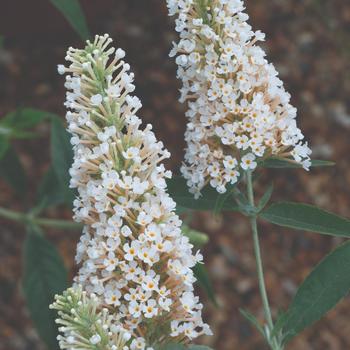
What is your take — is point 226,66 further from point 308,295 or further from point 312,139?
point 312,139

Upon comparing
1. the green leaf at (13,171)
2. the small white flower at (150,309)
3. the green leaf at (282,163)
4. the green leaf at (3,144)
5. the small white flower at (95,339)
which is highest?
the green leaf at (13,171)

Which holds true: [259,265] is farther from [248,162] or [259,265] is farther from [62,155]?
[62,155]

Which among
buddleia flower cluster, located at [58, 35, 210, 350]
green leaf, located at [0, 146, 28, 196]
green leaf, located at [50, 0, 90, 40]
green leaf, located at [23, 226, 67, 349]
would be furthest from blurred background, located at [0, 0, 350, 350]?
buddleia flower cluster, located at [58, 35, 210, 350]

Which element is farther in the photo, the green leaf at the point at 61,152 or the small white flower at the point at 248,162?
the green leaf at the point at 61,152

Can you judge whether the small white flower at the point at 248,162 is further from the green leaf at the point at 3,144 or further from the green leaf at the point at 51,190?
the green leaf at the point at 51,190

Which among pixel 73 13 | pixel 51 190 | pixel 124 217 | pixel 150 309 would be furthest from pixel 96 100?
pixel 51 190

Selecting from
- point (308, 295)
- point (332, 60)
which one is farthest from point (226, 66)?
point (332, 60)

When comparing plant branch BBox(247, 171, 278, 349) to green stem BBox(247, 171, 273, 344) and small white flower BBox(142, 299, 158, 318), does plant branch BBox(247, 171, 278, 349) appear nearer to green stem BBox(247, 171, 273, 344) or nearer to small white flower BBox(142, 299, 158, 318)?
green stem BBox(247, 171, 273, 344)

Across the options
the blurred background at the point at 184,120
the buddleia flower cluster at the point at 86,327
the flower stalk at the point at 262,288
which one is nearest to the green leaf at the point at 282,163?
the flower stalk at the point at 262,288
